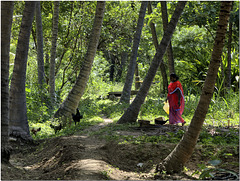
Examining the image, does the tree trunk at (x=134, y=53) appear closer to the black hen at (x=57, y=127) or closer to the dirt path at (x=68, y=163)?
the black hen at (x=57, y=127)

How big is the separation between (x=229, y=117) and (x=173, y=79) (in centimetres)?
236

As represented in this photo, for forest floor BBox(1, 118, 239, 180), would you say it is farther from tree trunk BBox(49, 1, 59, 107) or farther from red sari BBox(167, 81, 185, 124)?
tree trunk BBox(49, 1, 59, 107)

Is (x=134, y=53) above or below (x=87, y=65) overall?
above

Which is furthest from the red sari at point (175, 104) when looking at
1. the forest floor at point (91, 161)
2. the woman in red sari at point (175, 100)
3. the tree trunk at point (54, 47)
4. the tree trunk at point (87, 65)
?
the tree trunk at point (54, 47)

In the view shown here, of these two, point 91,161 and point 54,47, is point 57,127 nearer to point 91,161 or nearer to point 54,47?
point 54,47

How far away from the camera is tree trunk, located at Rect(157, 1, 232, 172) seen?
15.5 feet

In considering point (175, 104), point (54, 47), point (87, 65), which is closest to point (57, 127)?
point (87, 65)

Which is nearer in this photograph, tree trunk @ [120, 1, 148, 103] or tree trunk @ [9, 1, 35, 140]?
tree trunk @ [9, 1, 35, 140]

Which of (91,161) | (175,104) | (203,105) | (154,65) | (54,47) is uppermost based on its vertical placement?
(54,47)

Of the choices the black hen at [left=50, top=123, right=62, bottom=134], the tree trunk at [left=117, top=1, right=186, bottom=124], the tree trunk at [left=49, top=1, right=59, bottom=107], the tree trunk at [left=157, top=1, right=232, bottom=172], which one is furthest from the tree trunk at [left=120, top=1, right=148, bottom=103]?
the tree trunk at [left=157, top=1, right=232, bottom=172]

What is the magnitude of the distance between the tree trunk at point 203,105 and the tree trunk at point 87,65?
523 centimetres

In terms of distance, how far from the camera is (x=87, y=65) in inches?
389

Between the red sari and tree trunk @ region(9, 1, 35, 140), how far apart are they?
465 cm

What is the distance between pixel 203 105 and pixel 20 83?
499 cm
